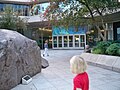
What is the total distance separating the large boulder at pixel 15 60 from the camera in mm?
7488

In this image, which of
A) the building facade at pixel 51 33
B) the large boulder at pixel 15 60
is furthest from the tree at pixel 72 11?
the building facade at pixel 51 33

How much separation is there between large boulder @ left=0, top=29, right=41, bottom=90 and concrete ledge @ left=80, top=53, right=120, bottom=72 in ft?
12.3

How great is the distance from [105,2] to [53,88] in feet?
31.4

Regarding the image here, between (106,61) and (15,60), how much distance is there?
19.5ft

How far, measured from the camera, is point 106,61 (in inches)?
491

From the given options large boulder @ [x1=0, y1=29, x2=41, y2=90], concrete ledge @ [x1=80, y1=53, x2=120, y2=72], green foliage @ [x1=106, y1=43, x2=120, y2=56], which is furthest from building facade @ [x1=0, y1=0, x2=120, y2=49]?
large boulder @ [x1=0, y1=29, x2=41, y2=90]

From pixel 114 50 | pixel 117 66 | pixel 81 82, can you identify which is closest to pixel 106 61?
pixel 114 50

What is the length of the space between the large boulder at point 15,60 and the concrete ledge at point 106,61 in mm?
3738

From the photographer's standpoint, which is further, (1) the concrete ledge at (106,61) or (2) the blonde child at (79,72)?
(1) the concrete ledge at (106,61)

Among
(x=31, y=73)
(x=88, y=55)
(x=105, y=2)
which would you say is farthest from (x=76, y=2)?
(x=31, y=73)

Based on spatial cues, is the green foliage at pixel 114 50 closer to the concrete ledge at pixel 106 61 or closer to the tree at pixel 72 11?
the concrete ledge at pixel 106 61

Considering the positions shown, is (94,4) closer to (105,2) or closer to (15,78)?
(105,2)

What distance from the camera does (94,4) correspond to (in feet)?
51.5

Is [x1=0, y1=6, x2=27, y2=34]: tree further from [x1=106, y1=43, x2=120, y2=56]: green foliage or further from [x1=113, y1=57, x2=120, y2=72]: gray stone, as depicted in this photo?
[x1=113, y1=57, x2=120, y2=72]: gray stone
